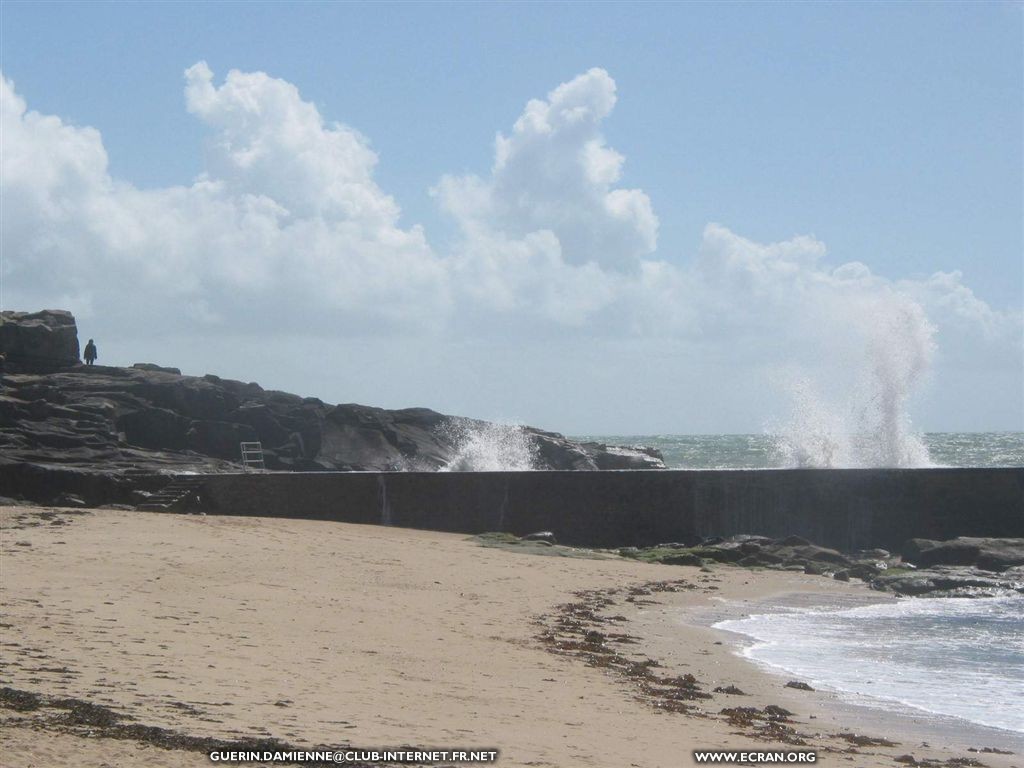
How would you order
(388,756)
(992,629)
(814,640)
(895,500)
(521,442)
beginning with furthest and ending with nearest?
(521,442) → (895,500) → (992,629) → (814,640) → (388,756)

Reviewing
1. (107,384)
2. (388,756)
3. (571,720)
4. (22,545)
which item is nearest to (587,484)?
(22,545)

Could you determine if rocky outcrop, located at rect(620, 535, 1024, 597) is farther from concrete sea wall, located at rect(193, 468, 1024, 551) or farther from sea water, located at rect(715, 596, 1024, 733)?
sea water, located at rect(715, 596, 1024, 733)

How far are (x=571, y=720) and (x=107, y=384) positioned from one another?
22944 mm

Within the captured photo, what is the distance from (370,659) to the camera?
877 centimetres

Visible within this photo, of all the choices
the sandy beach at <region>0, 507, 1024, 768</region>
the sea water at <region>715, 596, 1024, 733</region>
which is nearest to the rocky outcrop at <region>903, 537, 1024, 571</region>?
the sea water at <region>715, 596, 1024, 733</region>

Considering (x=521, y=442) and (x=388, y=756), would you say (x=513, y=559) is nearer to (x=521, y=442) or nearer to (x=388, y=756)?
(x=388, y=756)

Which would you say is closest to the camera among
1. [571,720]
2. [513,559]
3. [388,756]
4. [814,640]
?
[388,756]

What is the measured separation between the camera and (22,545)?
14.3m

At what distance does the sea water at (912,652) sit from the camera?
951 centimetres

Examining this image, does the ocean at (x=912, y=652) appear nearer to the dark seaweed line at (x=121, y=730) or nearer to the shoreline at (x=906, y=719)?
the shoreline at (x=906, y=719)

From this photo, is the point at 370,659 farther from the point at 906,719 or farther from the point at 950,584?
the point at 950,584

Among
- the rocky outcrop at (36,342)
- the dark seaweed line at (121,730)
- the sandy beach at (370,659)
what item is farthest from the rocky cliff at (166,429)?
the dark seaweed line at (121,730)

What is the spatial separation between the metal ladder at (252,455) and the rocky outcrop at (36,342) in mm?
5384

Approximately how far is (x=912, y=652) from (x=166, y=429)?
63.6ft
